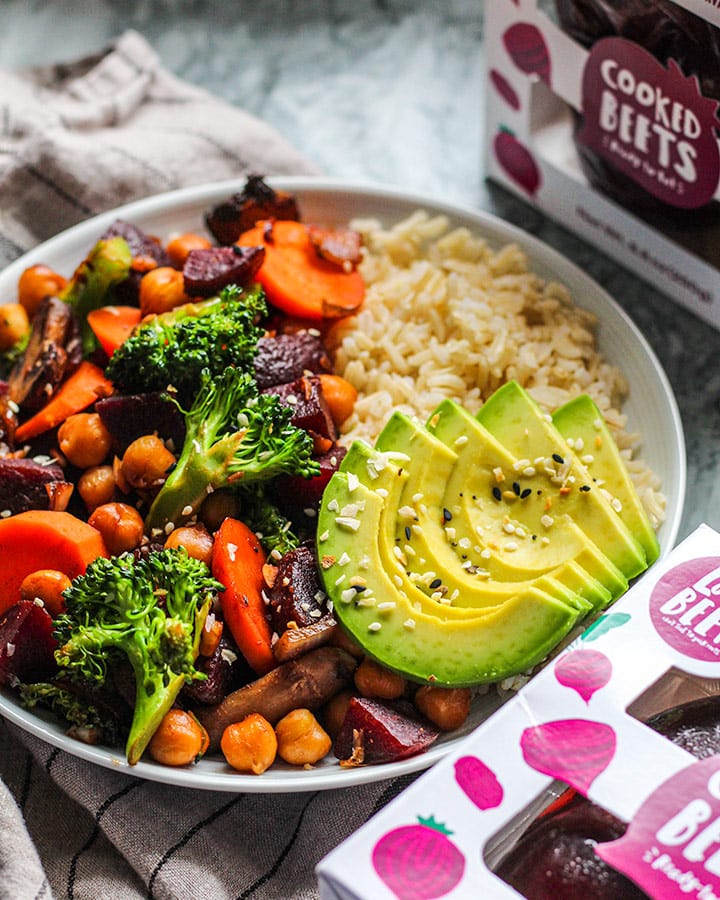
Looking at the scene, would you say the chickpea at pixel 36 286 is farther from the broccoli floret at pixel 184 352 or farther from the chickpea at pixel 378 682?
the chickpea at pixel 378 682

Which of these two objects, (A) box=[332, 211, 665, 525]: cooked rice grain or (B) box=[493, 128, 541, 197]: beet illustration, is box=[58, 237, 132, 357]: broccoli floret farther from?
(B) box=[493, 128, 541, 197]: beet illustration

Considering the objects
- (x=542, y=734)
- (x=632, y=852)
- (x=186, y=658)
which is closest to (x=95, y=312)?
(x=186, y=658)

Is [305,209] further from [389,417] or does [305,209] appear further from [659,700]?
[659,700]

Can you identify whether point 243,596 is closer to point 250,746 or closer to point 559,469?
point 250,746

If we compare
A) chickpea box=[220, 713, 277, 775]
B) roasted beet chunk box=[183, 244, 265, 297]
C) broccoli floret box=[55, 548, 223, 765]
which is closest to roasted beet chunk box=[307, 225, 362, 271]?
roasted beet chunk box=[183, 244, 265, 297]

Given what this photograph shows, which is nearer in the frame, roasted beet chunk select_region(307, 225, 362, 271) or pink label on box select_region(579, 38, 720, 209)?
pink label on box select_region(579, 38, 720, 209)

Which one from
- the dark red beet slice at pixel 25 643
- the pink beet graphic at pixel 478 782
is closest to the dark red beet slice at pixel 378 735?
the pink beet graphic at pixel 478 782

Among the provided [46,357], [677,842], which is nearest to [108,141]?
[46,357]

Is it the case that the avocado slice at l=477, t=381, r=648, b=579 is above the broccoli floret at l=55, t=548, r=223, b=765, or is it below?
above
